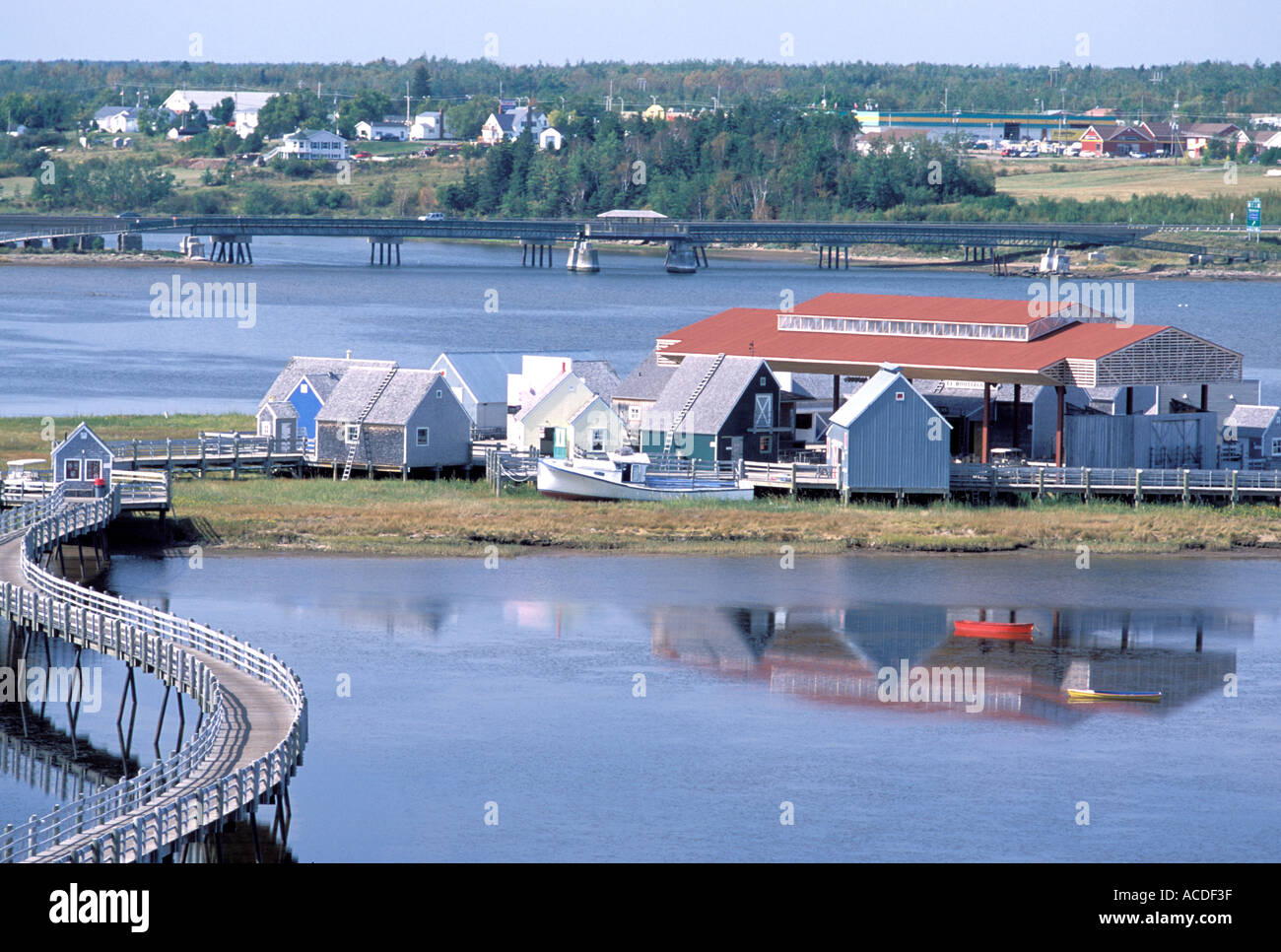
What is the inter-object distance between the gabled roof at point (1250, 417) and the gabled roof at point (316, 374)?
29.8 m

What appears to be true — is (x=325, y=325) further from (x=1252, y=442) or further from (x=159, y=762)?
(x=159, y=762)

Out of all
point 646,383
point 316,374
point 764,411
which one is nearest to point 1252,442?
point 764,411

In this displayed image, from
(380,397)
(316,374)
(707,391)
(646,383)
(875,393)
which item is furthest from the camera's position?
(316,374)

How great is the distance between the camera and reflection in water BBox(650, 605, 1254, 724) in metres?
43.2

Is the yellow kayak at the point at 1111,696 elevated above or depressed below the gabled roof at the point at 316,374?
below

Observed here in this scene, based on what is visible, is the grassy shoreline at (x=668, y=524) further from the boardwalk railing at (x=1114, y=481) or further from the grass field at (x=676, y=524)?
the boardwalk railing at (x=1114, y=481)

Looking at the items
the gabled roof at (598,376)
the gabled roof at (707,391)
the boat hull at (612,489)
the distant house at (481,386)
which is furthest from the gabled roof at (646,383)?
the boat hull at (612,489)

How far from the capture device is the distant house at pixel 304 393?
69.7 m

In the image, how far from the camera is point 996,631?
48906 mm

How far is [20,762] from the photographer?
125 ft

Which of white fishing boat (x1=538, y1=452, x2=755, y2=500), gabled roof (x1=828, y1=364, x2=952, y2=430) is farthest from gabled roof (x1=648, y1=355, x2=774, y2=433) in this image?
gabled roof (x1=828, y1=364, x2=952, y2=430)

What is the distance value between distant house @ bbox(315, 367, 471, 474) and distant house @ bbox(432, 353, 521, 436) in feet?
9.84

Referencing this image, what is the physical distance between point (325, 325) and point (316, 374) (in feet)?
235
